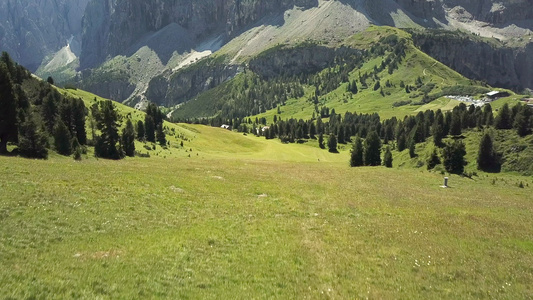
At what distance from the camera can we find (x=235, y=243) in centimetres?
1991

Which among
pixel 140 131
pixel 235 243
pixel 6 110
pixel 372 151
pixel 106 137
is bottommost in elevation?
pixel 372 151

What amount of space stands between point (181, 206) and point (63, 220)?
31.0 feet

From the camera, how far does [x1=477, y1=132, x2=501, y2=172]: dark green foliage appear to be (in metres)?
73.6

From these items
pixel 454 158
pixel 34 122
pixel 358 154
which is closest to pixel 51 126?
pixel 34 122

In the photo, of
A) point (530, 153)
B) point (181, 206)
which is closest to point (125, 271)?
point (181, 206)

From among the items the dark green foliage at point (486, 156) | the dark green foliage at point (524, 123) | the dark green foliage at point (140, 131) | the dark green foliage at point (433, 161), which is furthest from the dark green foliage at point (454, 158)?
the dark green foliage at point (140, 131)

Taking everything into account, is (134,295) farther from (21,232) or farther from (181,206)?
(181,206)

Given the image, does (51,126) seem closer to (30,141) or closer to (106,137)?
(106,137)

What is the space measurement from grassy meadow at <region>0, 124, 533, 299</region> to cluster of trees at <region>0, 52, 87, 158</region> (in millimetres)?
17677

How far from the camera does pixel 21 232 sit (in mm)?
16406

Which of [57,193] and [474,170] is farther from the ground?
[57,193]

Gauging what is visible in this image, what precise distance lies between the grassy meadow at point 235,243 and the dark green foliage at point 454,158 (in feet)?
107

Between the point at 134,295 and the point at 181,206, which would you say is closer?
the point at 134,295

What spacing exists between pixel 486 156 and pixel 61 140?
3490 inches
